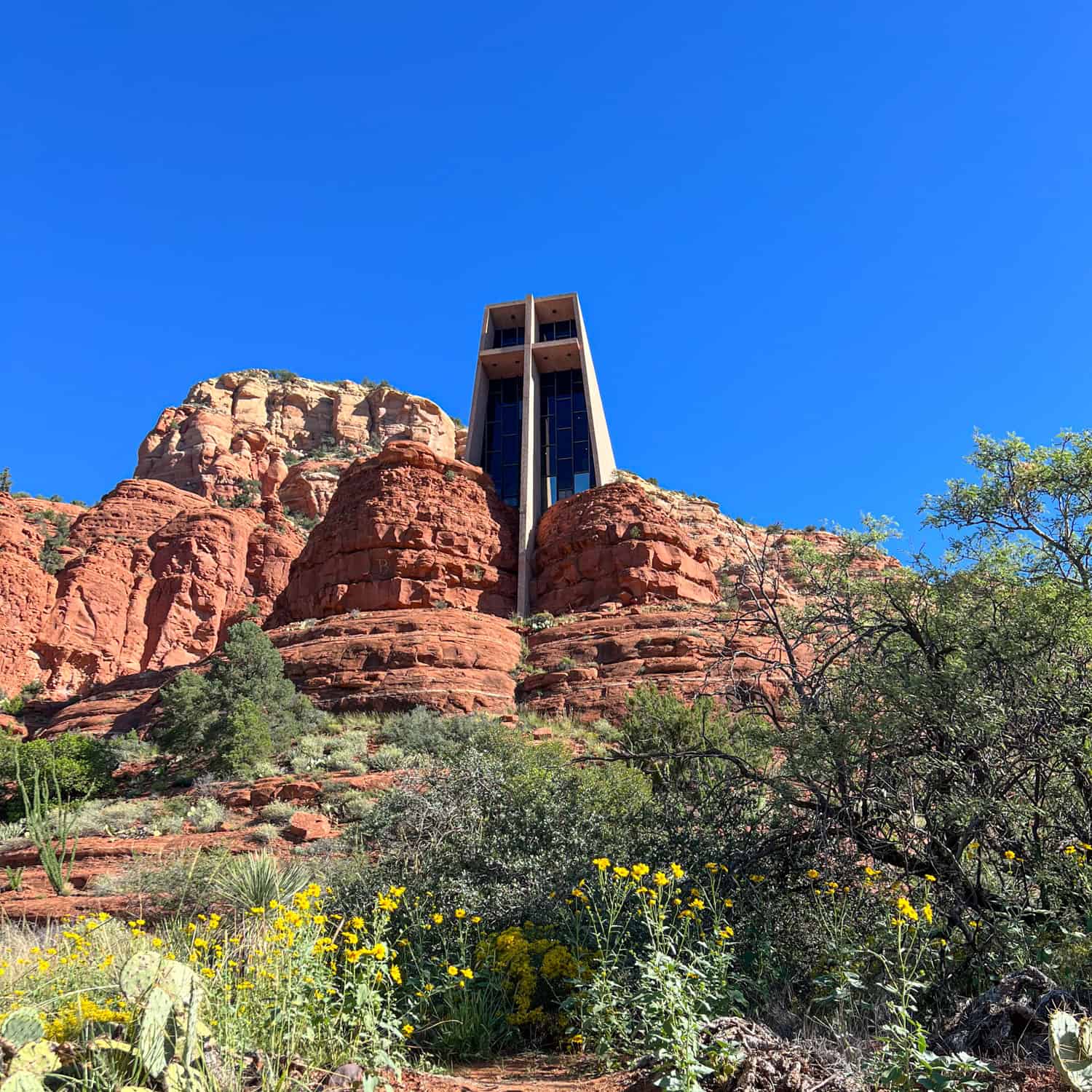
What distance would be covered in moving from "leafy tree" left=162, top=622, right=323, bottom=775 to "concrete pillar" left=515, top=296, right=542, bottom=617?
1134 cm

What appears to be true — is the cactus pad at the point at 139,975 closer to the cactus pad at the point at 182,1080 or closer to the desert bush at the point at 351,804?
the cactus pad at the point at 182,1080

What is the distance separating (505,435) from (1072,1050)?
38.9m

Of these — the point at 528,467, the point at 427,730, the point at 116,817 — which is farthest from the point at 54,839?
the point at 528,467

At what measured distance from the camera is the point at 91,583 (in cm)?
4112

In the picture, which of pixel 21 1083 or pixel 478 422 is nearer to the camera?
pixel 21 1083

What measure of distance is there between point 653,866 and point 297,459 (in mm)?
66762

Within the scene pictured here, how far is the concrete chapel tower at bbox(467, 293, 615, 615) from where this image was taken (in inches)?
1555

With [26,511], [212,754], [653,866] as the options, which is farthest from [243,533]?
[653,866]

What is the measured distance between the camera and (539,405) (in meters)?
41.2

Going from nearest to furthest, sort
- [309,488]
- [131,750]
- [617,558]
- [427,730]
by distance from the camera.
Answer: [427,730], [131,750], [617,558], [309,488]

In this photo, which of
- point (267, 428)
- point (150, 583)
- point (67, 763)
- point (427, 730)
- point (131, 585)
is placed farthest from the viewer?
point (267, 428)

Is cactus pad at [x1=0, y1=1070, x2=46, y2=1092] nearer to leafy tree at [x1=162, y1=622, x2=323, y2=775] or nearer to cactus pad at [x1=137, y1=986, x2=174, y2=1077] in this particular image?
cactus pad at [x1=137, y1=986, x2=174, y2=1077]

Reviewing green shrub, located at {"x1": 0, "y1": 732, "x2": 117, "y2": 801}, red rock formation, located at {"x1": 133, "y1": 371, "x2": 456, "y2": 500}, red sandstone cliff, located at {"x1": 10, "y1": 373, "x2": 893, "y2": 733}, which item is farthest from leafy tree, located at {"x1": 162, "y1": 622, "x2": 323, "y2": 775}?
red rock formation, located at {"x1": 133, "y1": 371, "x2": 456, "y2": 500}

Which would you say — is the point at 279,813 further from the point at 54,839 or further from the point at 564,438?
the point at 564,438
